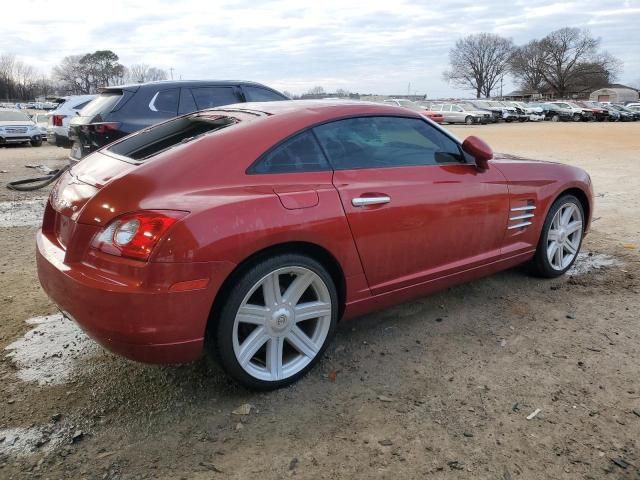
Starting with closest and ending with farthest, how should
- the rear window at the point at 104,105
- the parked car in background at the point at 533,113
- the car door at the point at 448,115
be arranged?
1. the rear window at the point at 104,105
2. the car door at the point at 448,115
3. the parked car in background at the point at 533,113

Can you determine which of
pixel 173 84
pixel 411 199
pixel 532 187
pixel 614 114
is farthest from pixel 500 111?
pixel 411 199

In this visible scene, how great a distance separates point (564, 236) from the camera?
4.52m

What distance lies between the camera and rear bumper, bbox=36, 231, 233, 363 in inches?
95.9

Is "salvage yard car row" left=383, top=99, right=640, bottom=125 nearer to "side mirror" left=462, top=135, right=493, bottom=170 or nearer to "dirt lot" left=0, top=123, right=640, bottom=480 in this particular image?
"side mirror" left=462, top=135, right=493, bottom=170

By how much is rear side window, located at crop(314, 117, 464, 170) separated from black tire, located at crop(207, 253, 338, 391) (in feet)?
2.05

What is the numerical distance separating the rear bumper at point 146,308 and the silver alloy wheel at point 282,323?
221 millimetres

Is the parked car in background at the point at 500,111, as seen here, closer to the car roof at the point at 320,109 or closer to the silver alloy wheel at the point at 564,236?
the silver alloy wheel at the point at 564,236

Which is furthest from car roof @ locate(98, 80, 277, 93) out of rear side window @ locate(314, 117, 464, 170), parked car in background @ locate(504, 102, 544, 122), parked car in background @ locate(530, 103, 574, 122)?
parked car in background @ locate(530, 103, 574, 122)

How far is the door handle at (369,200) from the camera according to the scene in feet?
9.98

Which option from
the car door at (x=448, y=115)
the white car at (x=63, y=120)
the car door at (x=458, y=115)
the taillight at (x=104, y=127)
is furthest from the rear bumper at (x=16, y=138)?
the car door at (x=458, y=115)

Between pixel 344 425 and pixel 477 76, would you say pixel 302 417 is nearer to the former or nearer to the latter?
pixel 344 425

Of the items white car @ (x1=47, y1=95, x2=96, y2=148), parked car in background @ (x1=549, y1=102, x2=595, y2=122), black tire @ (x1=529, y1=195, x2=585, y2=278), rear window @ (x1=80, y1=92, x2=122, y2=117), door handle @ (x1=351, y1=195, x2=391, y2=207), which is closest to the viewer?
door handle @ (x1=351, y1=195, x2=391, y2=207)

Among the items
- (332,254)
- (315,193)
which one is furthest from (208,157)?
(332,254)

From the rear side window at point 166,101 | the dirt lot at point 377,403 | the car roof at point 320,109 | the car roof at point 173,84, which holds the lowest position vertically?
the dirt lot at point 377,403
